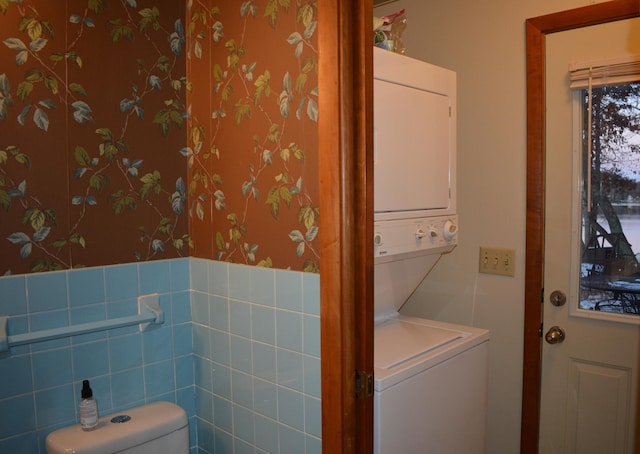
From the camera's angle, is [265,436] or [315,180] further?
[265,436]

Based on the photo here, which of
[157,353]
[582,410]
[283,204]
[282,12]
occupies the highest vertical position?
[282,12]

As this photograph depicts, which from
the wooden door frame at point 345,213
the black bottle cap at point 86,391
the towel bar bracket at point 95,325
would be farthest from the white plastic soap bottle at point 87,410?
the wooden door frame at point 345,213

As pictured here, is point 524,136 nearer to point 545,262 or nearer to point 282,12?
point 545,262

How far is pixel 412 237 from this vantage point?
1727 mm

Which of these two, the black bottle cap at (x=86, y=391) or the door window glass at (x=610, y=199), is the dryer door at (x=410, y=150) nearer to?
the door window glass at (x=610, y=199)

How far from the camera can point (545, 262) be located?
222 cm

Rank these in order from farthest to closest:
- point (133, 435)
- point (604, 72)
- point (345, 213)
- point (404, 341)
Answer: point (604, 72)
point (404, 341)
point (133, 435)
point (345, 213)

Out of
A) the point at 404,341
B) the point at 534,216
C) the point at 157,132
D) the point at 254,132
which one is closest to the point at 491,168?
the point at 534,216

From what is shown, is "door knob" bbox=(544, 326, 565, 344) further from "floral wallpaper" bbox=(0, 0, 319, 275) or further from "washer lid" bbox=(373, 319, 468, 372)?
"floral wallpaper" bbox=(0, 0, 319, 275)

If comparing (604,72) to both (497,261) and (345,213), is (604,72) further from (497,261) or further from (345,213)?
(345,213)

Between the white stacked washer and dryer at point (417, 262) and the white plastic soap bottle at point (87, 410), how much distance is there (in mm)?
858

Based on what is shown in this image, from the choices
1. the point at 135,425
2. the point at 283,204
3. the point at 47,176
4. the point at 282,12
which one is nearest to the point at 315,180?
the point at 283,204

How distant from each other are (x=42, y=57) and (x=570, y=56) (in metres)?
1.96

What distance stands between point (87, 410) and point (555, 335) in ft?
6.05
